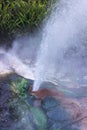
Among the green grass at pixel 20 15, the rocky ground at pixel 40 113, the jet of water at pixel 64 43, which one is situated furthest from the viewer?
the green grass at pixel 20 15

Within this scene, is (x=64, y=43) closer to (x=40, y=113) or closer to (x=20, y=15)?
(x=20, y=15)

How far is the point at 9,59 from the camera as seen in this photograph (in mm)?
8133

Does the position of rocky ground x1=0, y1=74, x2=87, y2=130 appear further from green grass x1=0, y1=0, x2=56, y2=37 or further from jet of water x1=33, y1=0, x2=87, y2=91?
green grass x1=0, y1=0, x2=56, y2=37

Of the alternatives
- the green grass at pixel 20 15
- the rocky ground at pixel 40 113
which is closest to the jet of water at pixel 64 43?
the green grass at pixel 20 15

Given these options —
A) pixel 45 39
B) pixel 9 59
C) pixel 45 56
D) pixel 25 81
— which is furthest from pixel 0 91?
pixel 45 39

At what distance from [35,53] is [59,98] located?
2.40 m

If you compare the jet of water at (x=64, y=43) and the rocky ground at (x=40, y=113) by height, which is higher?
the jet of water at (x=64, y=43)

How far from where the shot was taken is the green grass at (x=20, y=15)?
357 inches

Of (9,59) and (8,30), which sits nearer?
(9,59)

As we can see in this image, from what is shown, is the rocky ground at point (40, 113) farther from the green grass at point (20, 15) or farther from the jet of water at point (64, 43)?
the green grass at point (20, 15)

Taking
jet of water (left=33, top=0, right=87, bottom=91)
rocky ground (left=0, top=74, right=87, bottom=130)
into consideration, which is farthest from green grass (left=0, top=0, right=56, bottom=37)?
rocky ground (left=0, top=74, right=87, bottom=130)

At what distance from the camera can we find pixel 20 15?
9.09 meters

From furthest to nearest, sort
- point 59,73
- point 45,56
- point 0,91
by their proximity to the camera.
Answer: point 45,56, point 59,73, point 0,91

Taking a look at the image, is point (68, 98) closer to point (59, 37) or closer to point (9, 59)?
point (9, 59)
